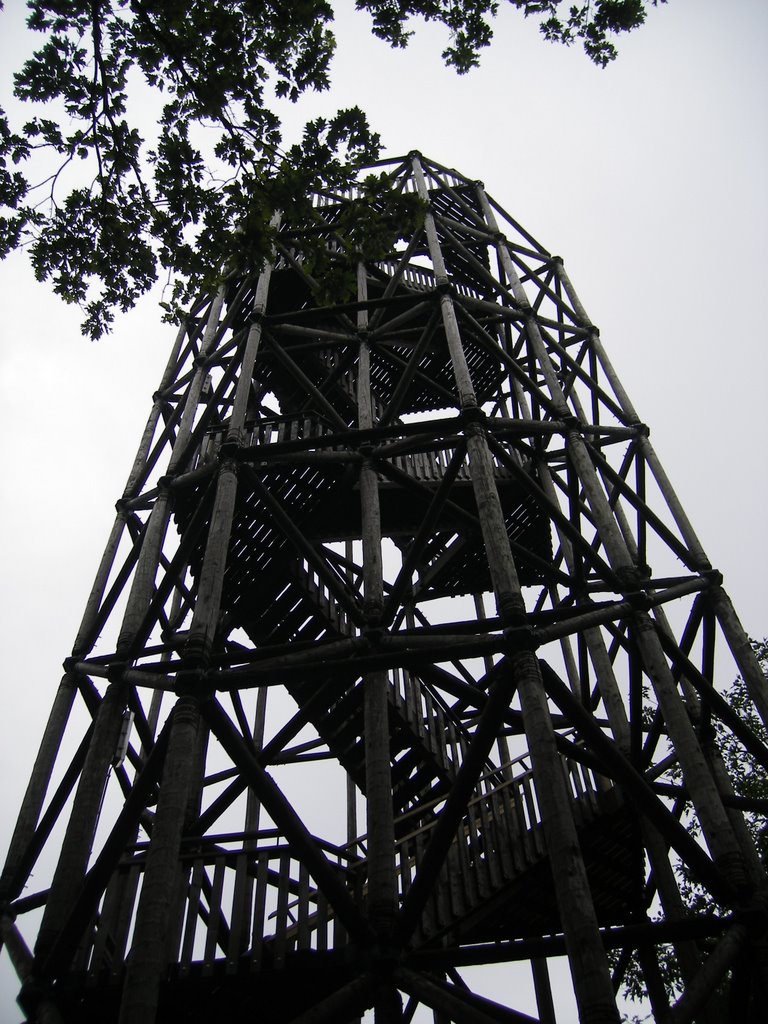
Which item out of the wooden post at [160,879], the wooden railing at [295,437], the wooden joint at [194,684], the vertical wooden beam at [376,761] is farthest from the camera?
the wooden railing at [295,437]

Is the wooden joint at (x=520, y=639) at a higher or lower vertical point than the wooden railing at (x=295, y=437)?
lower

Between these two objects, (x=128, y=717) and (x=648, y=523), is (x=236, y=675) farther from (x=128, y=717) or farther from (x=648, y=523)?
(x=648, y=523)

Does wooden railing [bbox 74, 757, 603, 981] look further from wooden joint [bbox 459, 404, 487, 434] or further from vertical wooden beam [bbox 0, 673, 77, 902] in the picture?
wooden joint [bbox 459, 404, 487, 434]

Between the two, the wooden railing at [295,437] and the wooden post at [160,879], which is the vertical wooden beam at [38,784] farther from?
the wooden railing at [295,437]

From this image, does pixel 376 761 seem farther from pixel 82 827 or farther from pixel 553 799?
pixel 82 827

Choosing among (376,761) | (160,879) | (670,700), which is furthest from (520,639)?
(160,879)

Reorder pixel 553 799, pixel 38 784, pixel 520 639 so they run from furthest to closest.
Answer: pixel 38 784 < pixel 520 639 < pixel 553 799

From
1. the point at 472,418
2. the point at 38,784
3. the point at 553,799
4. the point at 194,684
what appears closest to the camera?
the point at 553,799

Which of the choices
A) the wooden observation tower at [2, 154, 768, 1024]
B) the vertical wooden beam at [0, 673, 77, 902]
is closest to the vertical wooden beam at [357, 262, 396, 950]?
the wooden observation tower at [2, 154, 768, 1024]

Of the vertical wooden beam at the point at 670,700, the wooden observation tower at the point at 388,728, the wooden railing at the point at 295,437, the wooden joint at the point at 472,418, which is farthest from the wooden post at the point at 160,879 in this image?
the wooden railing at the point at 295,437

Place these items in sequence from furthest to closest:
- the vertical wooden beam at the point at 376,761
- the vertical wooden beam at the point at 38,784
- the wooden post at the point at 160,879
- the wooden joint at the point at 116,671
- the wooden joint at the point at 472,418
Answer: the wooden joint at the point at 472,418 → the wooden joint at the point at 116,671 → the vertical wooden beam at the point at 38,784 → the vertical wooden beam at the point at 376,761 → the wooden post at the point at 160,879

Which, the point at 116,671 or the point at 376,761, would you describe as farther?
the point at 116,671

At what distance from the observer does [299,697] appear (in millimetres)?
9500

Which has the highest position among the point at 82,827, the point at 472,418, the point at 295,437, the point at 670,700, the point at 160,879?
the point at 295,437
